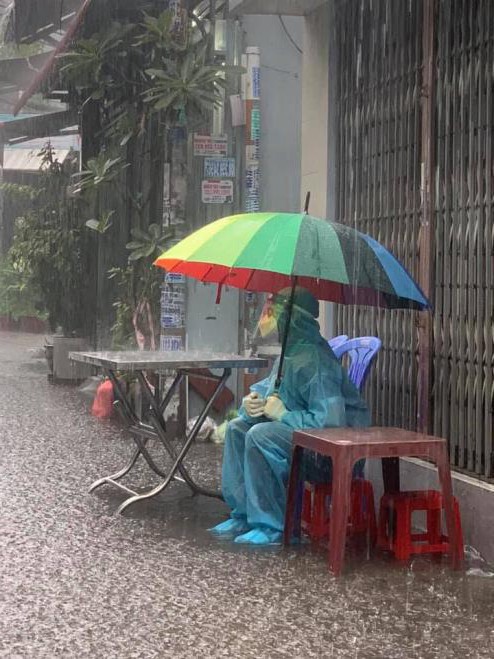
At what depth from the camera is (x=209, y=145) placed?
9.67 meters

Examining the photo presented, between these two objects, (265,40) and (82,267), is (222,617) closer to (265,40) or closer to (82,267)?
(265,40)

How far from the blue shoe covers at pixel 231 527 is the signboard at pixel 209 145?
474cm

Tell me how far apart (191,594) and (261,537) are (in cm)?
99

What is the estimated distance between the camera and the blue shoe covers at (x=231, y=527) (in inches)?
221

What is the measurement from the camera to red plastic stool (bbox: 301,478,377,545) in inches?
216

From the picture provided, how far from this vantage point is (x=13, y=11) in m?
14.6

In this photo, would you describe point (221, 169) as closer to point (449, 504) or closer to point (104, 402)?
point (104, 402)

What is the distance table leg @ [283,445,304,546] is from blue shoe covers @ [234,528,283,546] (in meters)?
0.07

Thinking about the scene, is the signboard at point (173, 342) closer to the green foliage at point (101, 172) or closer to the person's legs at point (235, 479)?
the green foliage at point (101, 172)

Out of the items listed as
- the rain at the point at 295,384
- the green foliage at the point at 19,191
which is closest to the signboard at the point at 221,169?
the rain at the point at 295,384

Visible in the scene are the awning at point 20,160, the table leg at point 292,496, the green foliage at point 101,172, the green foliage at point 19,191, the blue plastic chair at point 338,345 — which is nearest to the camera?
the table leg at point 292,496

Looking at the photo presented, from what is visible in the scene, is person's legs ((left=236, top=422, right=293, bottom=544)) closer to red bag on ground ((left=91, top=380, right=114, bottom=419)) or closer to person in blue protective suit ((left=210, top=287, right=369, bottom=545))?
person in blue protective suit ((left=210, top=287, right=369, bottom=545))

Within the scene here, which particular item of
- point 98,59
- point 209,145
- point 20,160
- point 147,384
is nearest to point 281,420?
point 147,384

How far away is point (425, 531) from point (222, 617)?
6.07 ft
